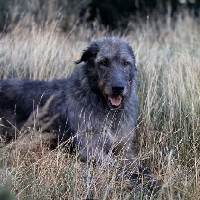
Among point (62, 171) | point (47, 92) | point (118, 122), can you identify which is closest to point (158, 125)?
point (118, 122)

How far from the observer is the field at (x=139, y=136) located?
14.4 feet

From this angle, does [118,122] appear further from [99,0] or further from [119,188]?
[99,0]

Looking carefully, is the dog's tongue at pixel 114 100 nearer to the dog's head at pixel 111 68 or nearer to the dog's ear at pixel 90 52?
the dog's head at pixel 111 68

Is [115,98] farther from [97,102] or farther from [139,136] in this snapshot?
[139,136]

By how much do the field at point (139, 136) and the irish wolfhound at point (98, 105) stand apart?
0.72ft

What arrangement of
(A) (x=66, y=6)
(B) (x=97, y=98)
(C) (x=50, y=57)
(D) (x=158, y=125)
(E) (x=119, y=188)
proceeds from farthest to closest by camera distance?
1. (A) (x=66, y=6)
2. (C) (x=50, y=57)
3. (D) (x=158, y=125)
4. (B) (x=97, y=98)
5. (E) (x=119, y=188)

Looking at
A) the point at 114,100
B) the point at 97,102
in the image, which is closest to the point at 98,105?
the point at 97,102

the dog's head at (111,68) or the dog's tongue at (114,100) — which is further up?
the dog's head at (111,68)

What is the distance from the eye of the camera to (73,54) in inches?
328

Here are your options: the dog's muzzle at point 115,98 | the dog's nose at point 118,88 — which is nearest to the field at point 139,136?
the dog's muzzle at point 115,98

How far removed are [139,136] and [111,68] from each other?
972 millimetres

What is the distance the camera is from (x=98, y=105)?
5.75m

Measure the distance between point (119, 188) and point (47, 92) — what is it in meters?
1.92

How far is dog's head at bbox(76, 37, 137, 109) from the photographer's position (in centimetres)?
548
